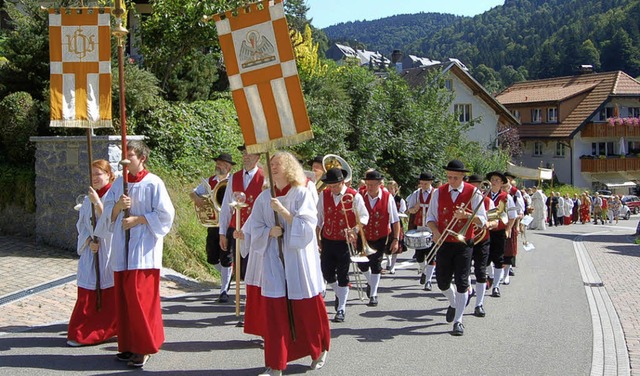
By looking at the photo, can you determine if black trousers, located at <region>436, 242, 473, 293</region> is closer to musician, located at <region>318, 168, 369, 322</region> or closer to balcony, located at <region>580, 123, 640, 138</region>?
musician, located at <region>318, 168, 369, 322</region>

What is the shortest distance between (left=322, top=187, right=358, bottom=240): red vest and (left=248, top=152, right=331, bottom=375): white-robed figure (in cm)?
273

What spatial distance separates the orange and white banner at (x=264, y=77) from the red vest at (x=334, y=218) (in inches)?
107

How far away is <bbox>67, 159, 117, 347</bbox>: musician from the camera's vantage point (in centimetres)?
745

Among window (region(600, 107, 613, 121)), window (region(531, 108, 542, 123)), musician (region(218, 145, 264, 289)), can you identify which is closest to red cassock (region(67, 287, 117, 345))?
musician (region(218, 145, 264, 289))

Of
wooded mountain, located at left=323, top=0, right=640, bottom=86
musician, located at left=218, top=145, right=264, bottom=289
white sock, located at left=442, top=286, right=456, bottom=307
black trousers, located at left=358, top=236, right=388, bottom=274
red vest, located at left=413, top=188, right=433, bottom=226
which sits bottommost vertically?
white sock, located at left=442, top=286, right=456, bottom=307

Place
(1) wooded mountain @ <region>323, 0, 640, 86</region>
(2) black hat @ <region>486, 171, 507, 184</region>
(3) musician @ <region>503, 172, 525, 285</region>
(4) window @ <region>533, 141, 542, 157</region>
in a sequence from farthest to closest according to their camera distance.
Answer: (1) wooded mountain @ <region>323, 0, 640, 86</region> < (4) window @ <region>533, 141, 542, 157</region> < (3) musician @ <region>503, 172, 525, 285</region> < (2) black hat @ <region>486, 171, 507, 184</region>

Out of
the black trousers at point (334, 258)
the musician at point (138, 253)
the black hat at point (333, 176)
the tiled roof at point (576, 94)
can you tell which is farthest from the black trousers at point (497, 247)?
the tiled roof at point (576, 94)

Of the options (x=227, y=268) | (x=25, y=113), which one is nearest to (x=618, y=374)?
(x=227, y=268)

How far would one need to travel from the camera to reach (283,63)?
6973 mm

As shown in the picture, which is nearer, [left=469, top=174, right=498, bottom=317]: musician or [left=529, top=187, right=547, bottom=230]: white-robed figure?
[left=469, top=174, right=498, bottom=317]: musician

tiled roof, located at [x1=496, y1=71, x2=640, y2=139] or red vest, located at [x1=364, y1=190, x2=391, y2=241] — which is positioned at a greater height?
tiled roof, located at [x1=496, y1=71, x2=640, y2=139]

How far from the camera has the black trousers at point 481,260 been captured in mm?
9922

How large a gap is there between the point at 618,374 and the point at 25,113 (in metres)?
10.5

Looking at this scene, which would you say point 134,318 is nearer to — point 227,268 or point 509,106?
point 227,268
